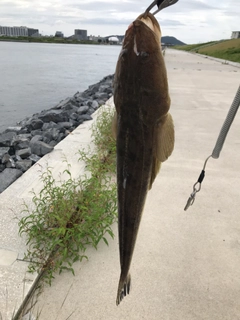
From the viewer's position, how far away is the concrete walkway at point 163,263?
2795mm

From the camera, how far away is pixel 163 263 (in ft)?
11.0

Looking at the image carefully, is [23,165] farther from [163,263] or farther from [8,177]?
[163,263]

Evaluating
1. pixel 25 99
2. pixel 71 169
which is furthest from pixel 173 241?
pixel 25 99

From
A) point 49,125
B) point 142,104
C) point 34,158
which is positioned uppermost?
point 142,104

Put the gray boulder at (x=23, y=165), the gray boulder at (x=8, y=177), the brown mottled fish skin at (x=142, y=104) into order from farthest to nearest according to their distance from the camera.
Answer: the gray boulder at (x=23, y=165)
the gray boulder at (x=8, y=177)
the brown mottled fish skin at (x=142, y=104)

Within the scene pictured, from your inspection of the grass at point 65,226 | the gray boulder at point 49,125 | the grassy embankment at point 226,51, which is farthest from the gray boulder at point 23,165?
the grassy embankment at point 226,51

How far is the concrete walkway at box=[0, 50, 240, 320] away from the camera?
9.17 ft

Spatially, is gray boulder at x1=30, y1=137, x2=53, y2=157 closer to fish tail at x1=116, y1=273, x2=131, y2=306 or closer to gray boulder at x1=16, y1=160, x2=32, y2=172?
gray boulder at x1=16, y1=160, x2=32, y2=172

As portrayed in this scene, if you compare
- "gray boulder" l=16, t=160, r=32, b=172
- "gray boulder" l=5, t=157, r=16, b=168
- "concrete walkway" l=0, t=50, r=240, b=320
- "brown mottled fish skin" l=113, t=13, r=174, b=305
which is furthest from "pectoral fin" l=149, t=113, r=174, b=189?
"gray boulder" l=5, t=157, r=16, b=168

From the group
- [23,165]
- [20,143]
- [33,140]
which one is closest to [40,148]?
[23,165]

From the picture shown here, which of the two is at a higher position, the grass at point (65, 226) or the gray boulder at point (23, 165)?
the grass at point (65, 226)

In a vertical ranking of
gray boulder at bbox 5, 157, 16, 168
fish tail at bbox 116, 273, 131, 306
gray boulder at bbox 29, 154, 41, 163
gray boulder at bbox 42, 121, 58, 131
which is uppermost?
fish tail at bbox 116, 273, 131, 306

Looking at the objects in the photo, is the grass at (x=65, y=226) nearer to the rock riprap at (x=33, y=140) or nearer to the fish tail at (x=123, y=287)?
the fish tail at (x=123, y=287)

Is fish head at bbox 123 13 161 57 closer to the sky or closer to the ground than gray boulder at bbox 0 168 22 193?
closer to the sky
